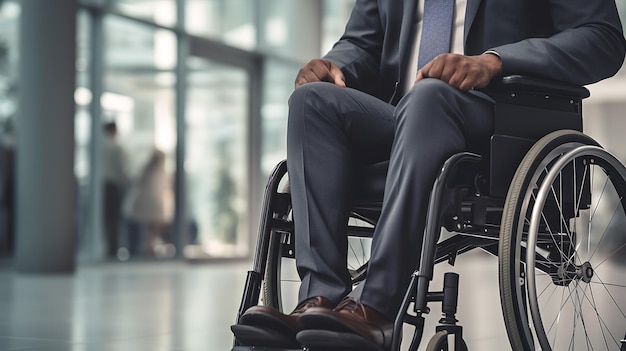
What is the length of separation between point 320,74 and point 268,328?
667mm

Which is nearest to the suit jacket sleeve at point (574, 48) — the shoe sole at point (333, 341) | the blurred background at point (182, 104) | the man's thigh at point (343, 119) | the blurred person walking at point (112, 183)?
the man's thigh at point (343, 119)

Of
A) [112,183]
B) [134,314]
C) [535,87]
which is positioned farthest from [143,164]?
[535,87]

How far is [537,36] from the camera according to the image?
215cm

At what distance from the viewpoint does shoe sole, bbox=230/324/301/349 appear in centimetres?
174

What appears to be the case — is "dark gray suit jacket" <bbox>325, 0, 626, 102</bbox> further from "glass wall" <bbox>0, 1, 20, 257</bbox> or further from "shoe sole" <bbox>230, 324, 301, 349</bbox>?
"glass wall" <bbox>0, 1, 20, 257</bbox>

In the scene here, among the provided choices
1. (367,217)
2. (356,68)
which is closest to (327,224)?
(367,217)

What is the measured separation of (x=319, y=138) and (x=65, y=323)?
1.67 meters

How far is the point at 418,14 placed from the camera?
221 centimetres

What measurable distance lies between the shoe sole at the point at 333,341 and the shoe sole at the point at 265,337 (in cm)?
7

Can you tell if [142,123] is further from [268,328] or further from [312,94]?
[268,328]

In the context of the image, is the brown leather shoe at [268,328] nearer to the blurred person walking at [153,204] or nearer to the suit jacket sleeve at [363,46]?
the suit jacket sleeve at [363,46]

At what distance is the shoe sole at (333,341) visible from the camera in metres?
1.65

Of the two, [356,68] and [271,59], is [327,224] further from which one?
[271,59]

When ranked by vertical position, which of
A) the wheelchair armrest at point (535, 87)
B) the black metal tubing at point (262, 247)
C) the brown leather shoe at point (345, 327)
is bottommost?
the brown leather shoe at point (345, 327)
